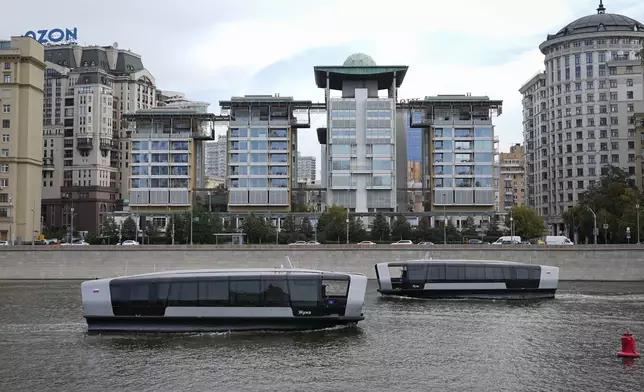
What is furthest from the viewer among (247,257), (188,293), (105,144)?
(105,144)

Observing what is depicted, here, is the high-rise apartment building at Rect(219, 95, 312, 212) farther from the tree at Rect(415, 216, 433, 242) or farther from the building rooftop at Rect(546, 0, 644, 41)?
the building rooftop at Rect(546, 0, 644, 41)

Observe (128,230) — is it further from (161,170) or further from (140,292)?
(140,292)

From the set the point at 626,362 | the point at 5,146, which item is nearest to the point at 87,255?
the point at 5,146

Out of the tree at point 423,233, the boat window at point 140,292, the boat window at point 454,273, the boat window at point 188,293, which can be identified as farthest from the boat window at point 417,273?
the tree at point 423,233

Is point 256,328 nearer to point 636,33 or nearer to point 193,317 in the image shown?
point 193,317

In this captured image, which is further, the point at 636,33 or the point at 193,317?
the point at 636,33

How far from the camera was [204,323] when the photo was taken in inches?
1657

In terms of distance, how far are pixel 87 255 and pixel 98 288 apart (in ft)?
167

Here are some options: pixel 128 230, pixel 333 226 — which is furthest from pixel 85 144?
pixel 333 226

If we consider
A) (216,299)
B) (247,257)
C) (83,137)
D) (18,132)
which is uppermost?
(83,137)

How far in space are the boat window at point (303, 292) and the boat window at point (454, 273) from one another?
23026mm

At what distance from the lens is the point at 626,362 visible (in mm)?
34062

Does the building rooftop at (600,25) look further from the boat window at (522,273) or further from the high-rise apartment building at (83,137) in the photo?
the high-rise apartment building at (83,137)

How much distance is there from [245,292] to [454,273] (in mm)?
25877
